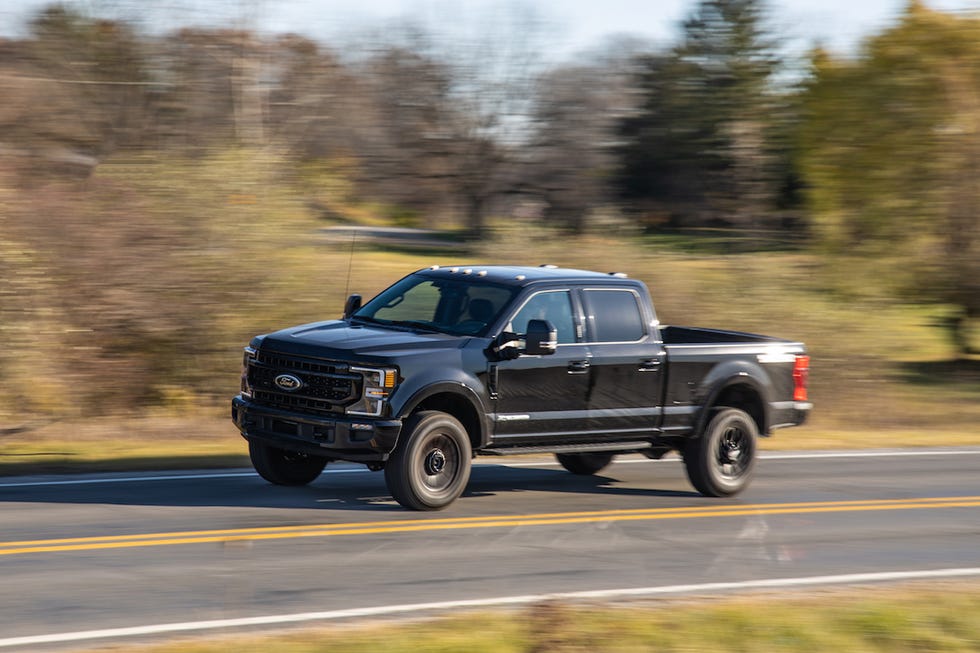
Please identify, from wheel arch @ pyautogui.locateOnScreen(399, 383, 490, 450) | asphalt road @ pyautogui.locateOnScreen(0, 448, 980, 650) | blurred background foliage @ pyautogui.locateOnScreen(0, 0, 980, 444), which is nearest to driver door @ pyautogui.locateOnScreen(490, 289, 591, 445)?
wheel arch @ pyautogui.locateOnScreen(399, 383, 490, 450)

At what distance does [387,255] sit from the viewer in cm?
3719

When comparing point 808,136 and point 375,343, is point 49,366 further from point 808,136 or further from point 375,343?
point 808,136

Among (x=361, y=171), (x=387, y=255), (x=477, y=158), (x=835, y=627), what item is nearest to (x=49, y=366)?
(x=835, y=627)

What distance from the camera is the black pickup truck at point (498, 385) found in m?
10.9

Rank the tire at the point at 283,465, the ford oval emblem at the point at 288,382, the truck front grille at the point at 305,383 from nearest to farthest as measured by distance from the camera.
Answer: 1. the truck front grille at the point at 305,383
2. the ford oval emblem at the point at 288,382
3. the tire at the point at 283,465

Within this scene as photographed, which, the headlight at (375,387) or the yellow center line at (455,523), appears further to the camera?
the headlight at (375,387)

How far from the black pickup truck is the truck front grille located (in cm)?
1

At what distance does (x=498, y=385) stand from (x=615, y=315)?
1586 mm

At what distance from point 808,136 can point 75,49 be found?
17.8 meters

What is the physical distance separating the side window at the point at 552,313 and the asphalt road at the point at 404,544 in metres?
1.58

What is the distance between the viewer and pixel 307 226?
1894cm

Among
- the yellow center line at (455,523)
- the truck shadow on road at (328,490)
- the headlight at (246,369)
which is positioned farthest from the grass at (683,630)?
the headlight at (246,369)

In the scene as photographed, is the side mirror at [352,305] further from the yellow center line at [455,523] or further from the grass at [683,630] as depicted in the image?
the grass at [683,630]

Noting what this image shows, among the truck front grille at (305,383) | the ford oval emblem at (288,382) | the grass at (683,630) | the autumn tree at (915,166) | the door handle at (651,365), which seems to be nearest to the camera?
the grass at (683,630)
